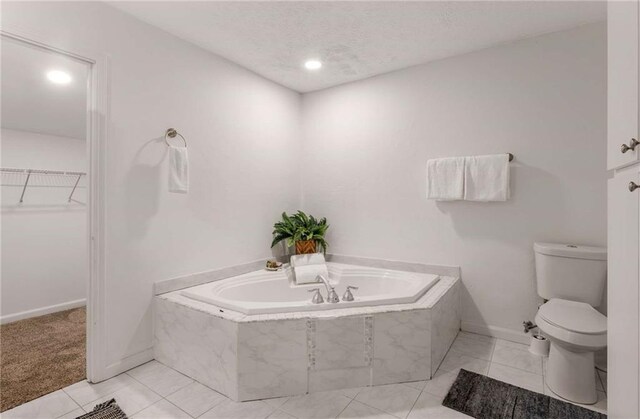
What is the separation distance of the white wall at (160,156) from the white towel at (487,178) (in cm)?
186

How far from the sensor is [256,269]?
2982mm

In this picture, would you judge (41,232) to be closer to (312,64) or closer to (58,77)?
(58,77)

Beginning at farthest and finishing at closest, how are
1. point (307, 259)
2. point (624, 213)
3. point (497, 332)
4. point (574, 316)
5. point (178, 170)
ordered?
point (307, 259)
point (497, 332)
point (178, 170)
point (574, 316)
point (624, 213)

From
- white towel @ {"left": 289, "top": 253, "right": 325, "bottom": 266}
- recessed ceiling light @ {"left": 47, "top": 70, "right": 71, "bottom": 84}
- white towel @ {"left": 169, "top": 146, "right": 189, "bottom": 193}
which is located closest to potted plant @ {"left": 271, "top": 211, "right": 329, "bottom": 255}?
white towel @ {"left": 289, "top": 253, "right": 325, "bottom": 266}

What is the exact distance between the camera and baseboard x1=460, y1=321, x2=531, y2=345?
246 centimetres

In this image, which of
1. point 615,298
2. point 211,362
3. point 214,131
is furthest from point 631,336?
point 214,131

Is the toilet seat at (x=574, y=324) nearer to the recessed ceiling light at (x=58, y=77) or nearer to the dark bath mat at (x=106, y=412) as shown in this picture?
the dark bath mat at (x=106, y=412)

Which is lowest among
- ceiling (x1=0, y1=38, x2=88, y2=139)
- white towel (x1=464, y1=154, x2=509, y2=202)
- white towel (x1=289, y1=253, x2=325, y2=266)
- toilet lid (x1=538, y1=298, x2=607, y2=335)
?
toilet lid (x1=538, y1=298, x2=607, y2=335)

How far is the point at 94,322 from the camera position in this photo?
6.39 ft

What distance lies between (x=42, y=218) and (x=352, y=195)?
327 cm

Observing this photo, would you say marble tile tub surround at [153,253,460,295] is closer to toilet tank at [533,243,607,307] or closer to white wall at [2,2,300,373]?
white wall at [2,2,300,373]

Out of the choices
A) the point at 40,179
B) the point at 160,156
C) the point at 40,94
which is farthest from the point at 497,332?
the point at 40,179

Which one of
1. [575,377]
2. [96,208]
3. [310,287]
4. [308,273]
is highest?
[96,208]

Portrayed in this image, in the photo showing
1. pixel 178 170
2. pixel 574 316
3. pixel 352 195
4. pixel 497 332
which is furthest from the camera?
pixel 352 195
